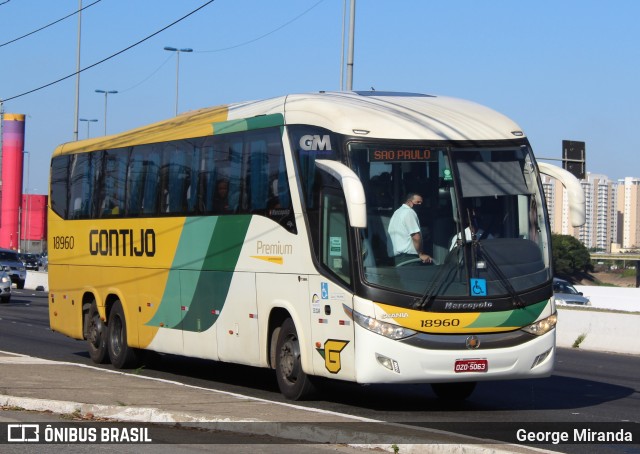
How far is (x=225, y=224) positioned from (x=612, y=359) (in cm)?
1030

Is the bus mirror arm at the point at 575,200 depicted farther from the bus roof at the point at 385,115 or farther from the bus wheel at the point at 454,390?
the bus wheel at the point at 454,390

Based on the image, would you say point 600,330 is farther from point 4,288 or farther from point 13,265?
point 13,265

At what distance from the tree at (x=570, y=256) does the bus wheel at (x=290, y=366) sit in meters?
86.6

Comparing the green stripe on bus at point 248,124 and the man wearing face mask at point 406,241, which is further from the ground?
the green stripe on bus at point 248,124

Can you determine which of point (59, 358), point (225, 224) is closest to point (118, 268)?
point (59, 358)

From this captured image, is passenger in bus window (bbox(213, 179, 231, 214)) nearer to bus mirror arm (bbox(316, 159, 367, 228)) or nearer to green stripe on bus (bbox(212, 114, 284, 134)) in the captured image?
green stripe on bus (bbox(212, 114, 284, 134))

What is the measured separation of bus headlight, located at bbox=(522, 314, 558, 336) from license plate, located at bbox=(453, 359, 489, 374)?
24.7 inches

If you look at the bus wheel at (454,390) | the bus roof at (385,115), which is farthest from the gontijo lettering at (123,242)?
the bus wheel at (454,390)

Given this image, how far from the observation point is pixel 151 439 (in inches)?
401

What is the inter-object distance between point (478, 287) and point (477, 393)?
325 cm

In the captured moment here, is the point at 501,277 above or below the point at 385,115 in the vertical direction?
below

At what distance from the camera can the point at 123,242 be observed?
17797 millimetres

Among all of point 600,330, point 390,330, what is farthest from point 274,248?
point 600,330

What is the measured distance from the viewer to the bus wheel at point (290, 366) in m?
13.1
